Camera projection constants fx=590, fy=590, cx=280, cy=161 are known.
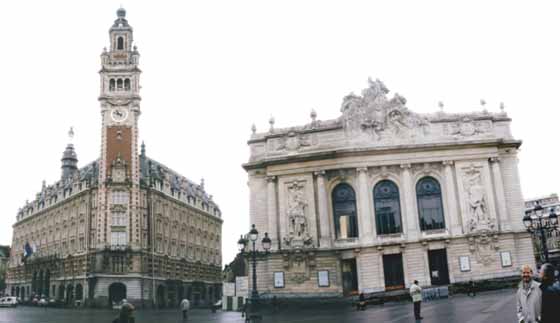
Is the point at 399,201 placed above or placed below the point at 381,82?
below

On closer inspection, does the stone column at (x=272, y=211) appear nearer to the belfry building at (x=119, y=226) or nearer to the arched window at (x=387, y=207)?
the arched window at (x=387, y=207)

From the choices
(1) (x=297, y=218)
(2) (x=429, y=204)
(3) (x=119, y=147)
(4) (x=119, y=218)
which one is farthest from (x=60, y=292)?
(2) (x=429, y=204)

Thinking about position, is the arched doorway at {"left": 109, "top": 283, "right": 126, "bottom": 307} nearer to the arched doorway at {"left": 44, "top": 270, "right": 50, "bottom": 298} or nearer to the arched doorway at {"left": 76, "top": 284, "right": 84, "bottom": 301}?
the arched doorway at {"left": 76, "top": 284, "right": 84, "bottom": 301}

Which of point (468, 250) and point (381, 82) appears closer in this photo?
point (468, 250)

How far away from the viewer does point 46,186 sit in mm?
105688

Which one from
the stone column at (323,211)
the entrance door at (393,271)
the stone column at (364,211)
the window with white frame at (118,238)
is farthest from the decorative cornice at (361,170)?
the window with white frame at (118,238)

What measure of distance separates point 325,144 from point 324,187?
155 inches

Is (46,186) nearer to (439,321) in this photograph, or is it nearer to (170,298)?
(170,298)

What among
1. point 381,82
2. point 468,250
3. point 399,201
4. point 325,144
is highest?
point 381,82

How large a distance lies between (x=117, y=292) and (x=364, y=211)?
3841 centimetres

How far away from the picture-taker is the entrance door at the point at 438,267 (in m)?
49.7

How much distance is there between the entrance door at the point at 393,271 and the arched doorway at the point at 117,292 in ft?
124

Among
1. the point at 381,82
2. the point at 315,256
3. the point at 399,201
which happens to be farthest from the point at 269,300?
the point at 381,82

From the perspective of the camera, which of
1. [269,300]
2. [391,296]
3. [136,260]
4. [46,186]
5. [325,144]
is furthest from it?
[46,186]
